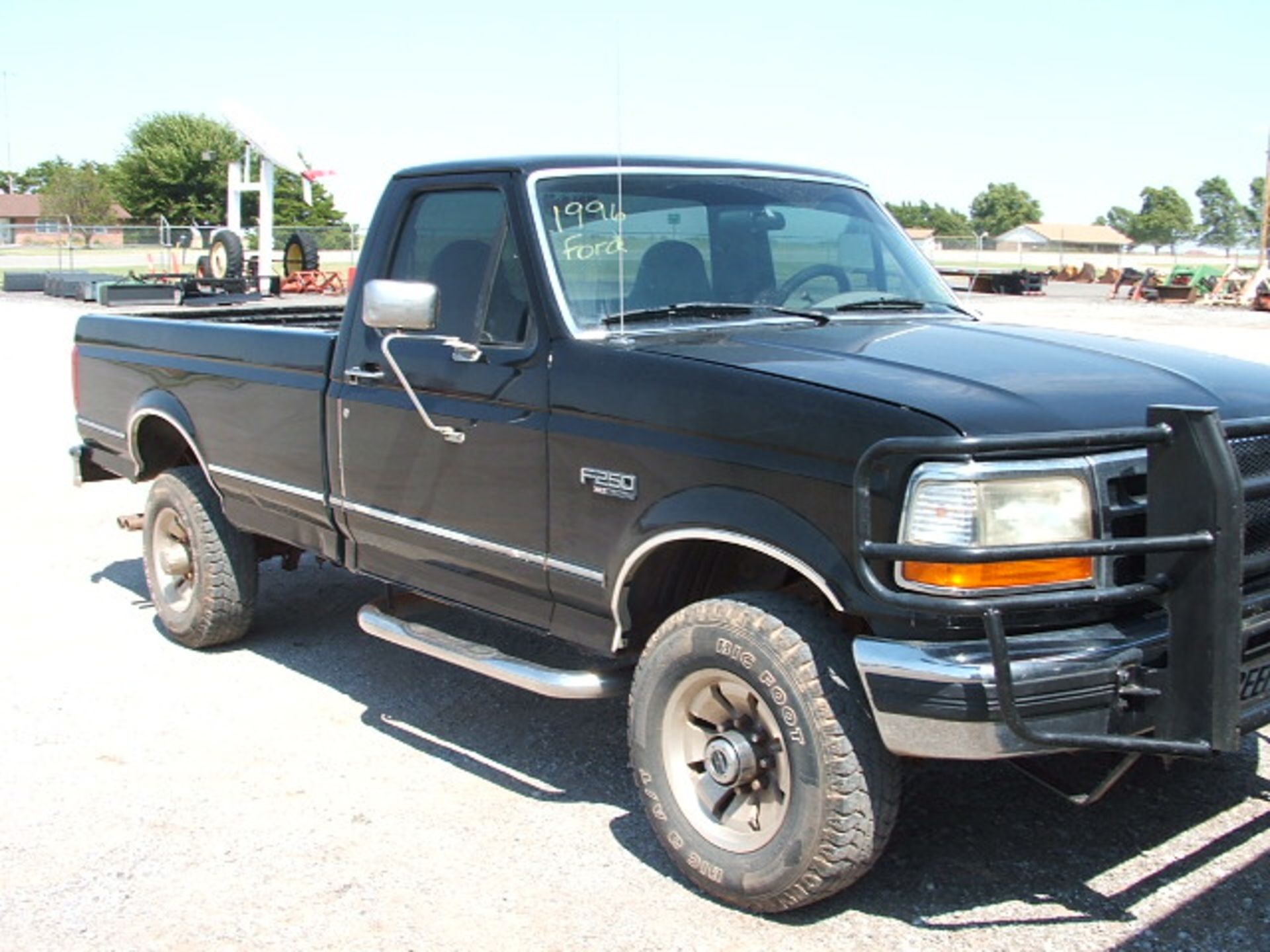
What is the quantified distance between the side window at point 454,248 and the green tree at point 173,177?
220 feet

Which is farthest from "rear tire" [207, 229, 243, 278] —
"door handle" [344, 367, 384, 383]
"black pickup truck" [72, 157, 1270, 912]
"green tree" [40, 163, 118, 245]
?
"green tree" [40, 163, 118, 245]

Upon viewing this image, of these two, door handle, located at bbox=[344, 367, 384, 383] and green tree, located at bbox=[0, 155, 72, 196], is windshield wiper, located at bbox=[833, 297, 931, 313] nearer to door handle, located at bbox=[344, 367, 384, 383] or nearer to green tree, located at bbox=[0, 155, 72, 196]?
door handle, located at bbox=[344, 367, 384, 383]

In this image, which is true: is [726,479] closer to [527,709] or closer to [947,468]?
[947,468]

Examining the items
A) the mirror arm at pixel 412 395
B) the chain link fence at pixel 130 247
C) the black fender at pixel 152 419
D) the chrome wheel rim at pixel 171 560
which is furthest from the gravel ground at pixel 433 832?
the chain link fence at pixel 130 247

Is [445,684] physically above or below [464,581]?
below

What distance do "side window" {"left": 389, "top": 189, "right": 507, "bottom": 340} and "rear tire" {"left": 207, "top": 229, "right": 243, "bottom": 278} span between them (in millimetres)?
22063

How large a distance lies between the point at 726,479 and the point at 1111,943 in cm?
156

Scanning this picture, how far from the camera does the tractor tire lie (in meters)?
29.1

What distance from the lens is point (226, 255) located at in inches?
1049

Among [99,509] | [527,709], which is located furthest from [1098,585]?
[99,509]

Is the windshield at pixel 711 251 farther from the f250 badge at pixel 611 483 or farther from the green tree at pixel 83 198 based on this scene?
the green tree at pixel 83 198

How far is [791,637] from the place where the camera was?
3529mm

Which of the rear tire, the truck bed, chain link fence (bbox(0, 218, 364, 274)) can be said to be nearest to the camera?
the truck bed

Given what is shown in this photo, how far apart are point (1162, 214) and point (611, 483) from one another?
143 m
